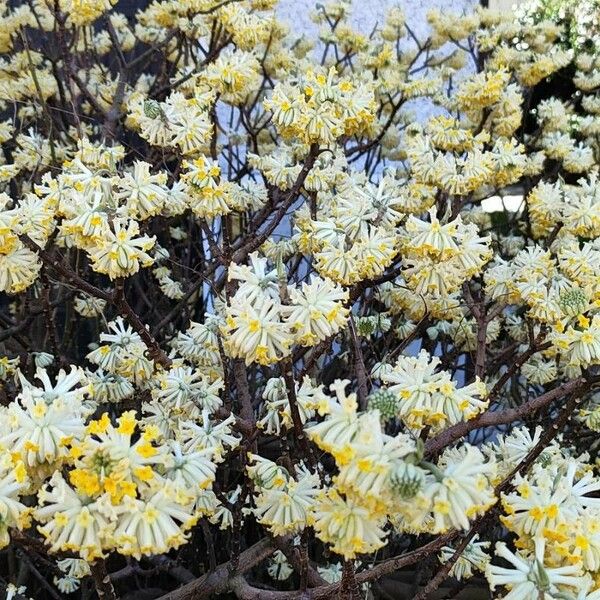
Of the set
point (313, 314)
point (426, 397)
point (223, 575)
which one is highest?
point (313, 314)

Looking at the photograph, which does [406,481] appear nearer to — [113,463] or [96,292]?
[113,463]

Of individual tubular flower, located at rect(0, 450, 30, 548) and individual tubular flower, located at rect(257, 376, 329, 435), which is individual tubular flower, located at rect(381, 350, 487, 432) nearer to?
individual tubular flower, located at rect(257, 376, 329, 435)

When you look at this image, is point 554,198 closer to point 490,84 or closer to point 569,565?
point 490,84

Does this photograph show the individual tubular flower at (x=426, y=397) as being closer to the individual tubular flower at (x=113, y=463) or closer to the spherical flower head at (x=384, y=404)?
A: the spherical flower head at (x=384, y=404)

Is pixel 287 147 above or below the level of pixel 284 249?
above

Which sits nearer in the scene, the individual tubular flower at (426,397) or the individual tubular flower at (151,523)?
the individual tubular flower at (151,523)

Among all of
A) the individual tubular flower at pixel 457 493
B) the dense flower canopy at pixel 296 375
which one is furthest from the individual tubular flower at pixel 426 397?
the individual tubular flower at pixel 457 493

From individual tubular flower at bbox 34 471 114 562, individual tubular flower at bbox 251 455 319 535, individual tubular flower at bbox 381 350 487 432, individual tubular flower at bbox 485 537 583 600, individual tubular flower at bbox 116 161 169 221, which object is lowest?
individual tubular flower at bbox 485 537 583 600

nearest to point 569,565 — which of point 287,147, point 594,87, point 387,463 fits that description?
point 387,463

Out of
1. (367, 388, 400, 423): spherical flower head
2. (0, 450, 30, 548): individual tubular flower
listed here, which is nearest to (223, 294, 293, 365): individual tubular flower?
(367, 388, 400, 423): spherical flower head

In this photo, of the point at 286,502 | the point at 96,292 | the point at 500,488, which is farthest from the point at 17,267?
the point at 500,488

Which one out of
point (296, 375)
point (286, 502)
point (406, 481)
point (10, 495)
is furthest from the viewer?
point (296, 375)
